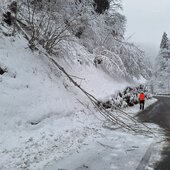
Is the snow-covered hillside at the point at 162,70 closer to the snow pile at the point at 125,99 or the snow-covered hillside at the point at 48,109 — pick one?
the snow pile at the point at 125,99

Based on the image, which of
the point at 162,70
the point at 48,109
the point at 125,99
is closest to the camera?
the point at 48,109

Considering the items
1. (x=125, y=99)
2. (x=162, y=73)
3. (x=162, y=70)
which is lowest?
(x=125, y=99)

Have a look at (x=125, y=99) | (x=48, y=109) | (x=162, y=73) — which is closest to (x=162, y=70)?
(x=162, y=73)

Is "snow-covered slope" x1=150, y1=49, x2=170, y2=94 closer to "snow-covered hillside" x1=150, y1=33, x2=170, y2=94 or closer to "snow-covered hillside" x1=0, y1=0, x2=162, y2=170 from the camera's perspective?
"snow-covered hillside" x1=150, y1=33, x2=170, y2=94

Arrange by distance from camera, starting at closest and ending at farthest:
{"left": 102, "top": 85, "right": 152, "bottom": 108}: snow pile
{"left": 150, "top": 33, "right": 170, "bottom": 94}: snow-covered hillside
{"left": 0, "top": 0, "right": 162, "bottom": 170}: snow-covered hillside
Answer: {"left": 0, "top": 0, "right": 162, "bottom": 170}: snow-covered hillside, {"left": 102, "top": 85, "right": 152, "bottom": 108}: snow pile, {"left": 150, "top": 33, "right": 170, "bottom": 94}: snow-covered hillside

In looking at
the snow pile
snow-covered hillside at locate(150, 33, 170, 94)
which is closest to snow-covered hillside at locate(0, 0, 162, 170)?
the snow pile

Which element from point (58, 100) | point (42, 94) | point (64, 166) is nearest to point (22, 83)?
point (42, 94)

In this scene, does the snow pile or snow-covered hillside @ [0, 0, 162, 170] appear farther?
the snow pile

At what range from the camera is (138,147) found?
6.92m

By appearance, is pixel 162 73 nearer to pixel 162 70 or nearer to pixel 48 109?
pixel 162 70

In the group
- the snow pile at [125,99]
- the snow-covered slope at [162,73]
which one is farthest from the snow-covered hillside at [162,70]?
the snow pile at [125,99]

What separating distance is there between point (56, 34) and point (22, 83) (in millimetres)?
4272

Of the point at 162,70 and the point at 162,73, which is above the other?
the point at 162,70

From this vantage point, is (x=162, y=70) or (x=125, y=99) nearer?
(x=125, y=99)
